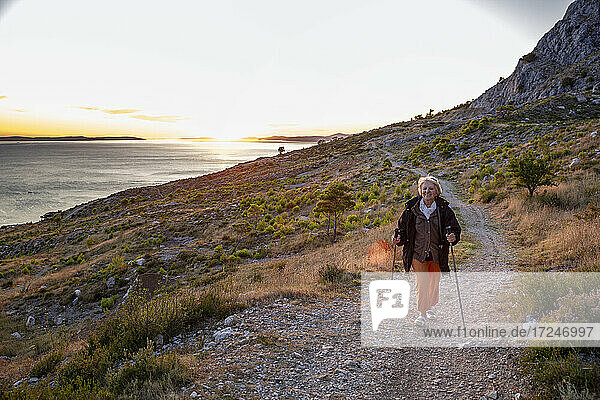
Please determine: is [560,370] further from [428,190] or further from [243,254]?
[243,254]

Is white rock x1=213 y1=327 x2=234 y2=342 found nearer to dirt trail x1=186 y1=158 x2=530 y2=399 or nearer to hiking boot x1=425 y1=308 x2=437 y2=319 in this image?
dirt trail x1=186 y1=158 x2=530 y2=399

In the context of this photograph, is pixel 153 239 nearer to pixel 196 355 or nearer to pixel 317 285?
pixel 317 285

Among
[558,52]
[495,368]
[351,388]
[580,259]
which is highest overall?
[558,52]

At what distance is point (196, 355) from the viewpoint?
5.11 metres

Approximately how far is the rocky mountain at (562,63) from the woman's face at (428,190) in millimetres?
59665

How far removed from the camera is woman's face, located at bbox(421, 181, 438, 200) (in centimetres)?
522

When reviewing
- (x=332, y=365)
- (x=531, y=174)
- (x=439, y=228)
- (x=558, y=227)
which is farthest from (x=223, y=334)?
(x=531, y=174)

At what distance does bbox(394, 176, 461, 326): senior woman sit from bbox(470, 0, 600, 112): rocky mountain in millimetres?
59638

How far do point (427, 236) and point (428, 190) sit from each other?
2.31 feet

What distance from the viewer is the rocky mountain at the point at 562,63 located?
5300 cm

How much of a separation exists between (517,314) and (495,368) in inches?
52.2

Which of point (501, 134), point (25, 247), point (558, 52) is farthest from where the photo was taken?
point (558, 52)

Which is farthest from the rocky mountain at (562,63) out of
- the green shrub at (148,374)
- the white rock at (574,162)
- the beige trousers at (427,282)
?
the green shrub at (148,374)

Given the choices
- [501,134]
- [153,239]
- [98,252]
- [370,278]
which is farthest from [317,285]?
[501,134]
